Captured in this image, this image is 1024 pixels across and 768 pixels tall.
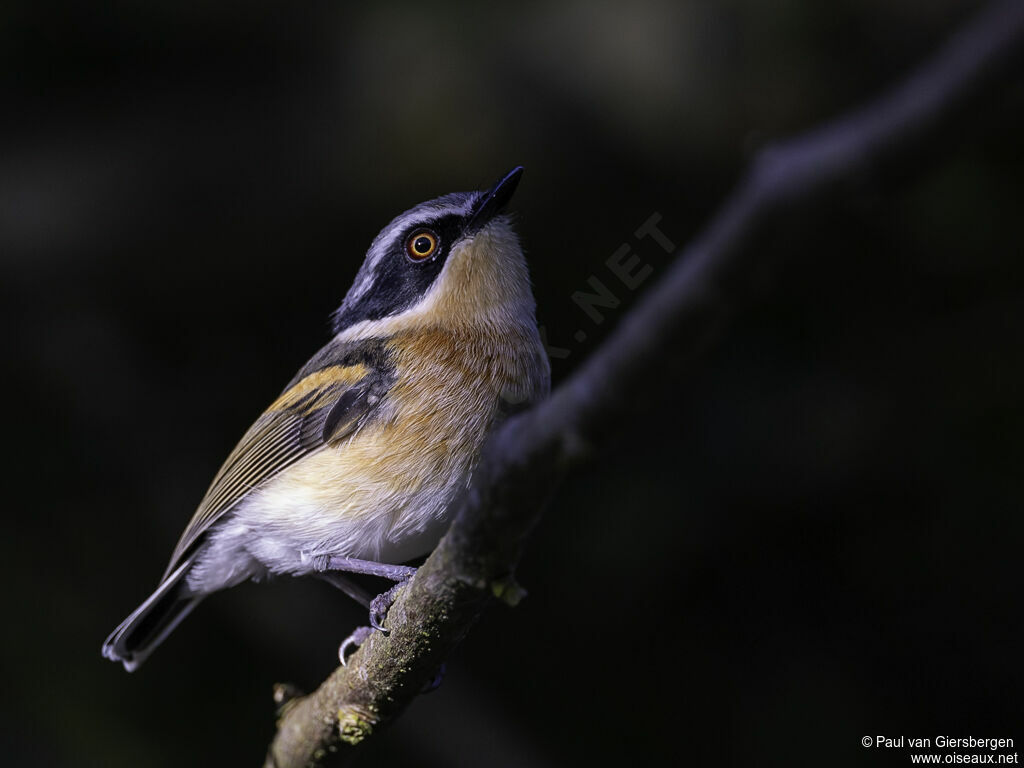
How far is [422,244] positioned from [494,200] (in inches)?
15.3

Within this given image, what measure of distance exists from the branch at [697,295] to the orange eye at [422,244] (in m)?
2.24

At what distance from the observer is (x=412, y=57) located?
5.31m

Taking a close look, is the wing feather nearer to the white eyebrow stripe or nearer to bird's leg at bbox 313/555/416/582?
the white eyebrow stripe

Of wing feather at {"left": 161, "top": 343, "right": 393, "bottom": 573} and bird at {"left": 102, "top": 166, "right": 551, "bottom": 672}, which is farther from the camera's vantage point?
wing feather at {"left": 161, "top": 343, "right": 393, "bottom": 573}

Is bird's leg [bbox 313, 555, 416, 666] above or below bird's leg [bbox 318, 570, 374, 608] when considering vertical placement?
above

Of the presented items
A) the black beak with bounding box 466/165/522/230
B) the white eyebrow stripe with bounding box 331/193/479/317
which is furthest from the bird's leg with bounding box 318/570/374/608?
the black beak with bounding box 466/165/522/230

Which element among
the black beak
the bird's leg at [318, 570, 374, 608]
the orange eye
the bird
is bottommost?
the bird's leg at [318, 570, 374, 608]

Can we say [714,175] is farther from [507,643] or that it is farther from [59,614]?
[59,614]

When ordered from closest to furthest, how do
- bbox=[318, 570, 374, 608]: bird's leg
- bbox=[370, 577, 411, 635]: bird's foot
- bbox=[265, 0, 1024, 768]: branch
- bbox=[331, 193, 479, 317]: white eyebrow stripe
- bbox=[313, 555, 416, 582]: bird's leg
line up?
bbox=[265, 0, 1024, 768]: branch, bbox=[370, 577, 411, 635]: bird's foot, bbox=[313, 555, 416, 582]: bird's leg, bbox=[318, 570, 374, 608]: bird's leg, bbox=[331, 193, 479, 317]: white eyebrow stripe

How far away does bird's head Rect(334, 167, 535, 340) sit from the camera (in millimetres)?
4285

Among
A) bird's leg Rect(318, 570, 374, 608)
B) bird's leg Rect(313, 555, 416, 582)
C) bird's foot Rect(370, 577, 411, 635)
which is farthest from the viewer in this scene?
bird's leg Rect(318, 570, 374, 608)

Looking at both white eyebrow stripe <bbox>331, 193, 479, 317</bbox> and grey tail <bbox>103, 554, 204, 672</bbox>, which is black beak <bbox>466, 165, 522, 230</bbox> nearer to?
white eyebrow stripe <bbox>331, 193, 479, 317</bbox>

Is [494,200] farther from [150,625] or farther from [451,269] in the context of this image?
[150,625]

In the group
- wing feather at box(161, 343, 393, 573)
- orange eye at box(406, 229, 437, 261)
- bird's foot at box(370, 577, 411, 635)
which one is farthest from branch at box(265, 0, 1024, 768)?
orange eye at box(406, 229, 437, 261)
